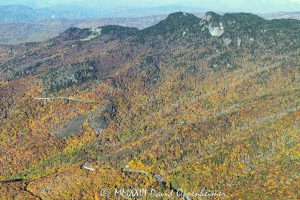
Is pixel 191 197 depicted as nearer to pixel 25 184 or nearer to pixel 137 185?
pixel 137 185

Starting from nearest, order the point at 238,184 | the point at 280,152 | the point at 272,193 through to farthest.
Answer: the point at 272,193
the point at 238,184
the point at 280,152

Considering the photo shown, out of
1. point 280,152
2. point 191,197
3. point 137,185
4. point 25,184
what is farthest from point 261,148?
point 25,184

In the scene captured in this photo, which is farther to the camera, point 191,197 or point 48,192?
point 48,192

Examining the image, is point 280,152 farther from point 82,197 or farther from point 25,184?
point 25,184

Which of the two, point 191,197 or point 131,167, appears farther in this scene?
point 131,167

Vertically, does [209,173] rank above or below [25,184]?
above

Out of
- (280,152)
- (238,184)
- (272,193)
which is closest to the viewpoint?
(272,193)

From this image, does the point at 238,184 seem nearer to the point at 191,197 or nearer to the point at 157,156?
the point at 191,197

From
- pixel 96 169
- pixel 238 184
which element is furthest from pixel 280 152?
pixel 96 169

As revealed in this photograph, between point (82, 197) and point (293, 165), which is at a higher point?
point (293, 165)
